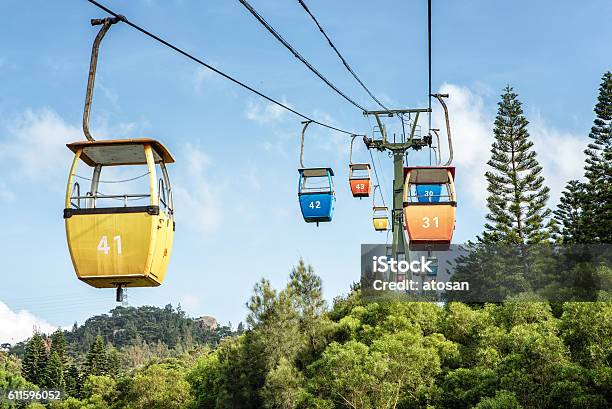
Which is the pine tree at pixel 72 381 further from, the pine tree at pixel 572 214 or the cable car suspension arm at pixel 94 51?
the cable car suspension arm at pixel 94 51

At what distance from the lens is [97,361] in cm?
10738

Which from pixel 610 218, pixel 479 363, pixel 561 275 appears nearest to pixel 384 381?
pixel 479 363

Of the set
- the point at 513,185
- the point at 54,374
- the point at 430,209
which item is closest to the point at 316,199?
the point at 430,209

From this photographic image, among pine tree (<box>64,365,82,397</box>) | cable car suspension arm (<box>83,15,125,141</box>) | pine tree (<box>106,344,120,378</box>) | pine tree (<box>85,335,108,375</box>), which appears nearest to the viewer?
cable car suspension arm (<box>83,15,125,141</box>)

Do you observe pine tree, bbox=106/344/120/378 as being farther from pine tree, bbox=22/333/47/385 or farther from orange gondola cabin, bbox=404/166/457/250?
orange gondola cabin, bbox=404/166/457/250

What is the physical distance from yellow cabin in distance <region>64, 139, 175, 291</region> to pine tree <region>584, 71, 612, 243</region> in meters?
49.6

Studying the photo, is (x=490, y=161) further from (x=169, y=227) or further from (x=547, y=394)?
(x=169, y=227)

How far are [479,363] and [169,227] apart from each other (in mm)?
31006

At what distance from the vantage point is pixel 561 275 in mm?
54406

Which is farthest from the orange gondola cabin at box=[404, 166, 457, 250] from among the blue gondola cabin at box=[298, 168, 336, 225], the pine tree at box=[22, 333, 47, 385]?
the pine tree at box=[22, 333, 47, 385]

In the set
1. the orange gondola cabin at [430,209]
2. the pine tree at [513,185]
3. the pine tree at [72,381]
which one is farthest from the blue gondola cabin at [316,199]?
the pine tree at [72,381]

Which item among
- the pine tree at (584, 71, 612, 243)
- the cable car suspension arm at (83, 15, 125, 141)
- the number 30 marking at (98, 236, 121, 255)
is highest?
the pine tree at (584, 71, 612, 243)

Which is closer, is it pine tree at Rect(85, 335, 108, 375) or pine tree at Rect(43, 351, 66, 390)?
pine tree at Rect(43, 351, 66, 390)

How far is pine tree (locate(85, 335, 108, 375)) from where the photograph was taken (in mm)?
105875
